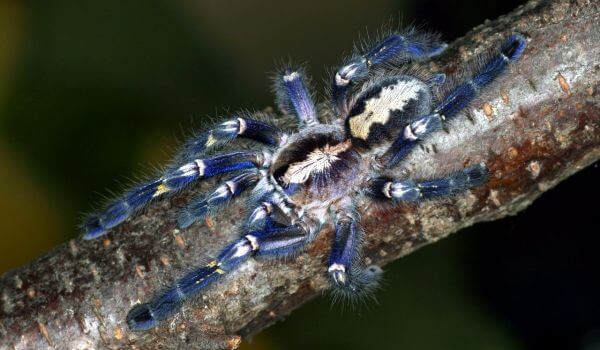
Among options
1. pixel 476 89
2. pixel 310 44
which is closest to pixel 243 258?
pixel 476 89

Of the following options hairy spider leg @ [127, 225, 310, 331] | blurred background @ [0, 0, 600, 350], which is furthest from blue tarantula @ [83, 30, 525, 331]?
blurred background @ [0, 0, 600, 350]

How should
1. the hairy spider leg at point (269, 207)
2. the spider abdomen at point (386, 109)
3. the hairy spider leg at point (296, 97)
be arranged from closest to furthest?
1. the hairy spider leg at point (269, 207)
2. the spider abdomen at point (386, 109)
3. the hairy spider leg at point (296, 97)

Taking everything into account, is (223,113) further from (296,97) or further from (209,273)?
(209,273)

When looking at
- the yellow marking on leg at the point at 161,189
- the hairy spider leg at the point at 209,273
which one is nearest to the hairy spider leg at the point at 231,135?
the yellow marking on leg at the point at 161,189

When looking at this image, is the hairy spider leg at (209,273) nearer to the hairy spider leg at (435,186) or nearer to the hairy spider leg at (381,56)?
the hairy spider leg at (435,186)

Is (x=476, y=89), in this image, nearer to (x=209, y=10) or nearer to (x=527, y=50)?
(x=527, y=50)

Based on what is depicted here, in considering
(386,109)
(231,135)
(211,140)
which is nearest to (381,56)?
(386,109)
